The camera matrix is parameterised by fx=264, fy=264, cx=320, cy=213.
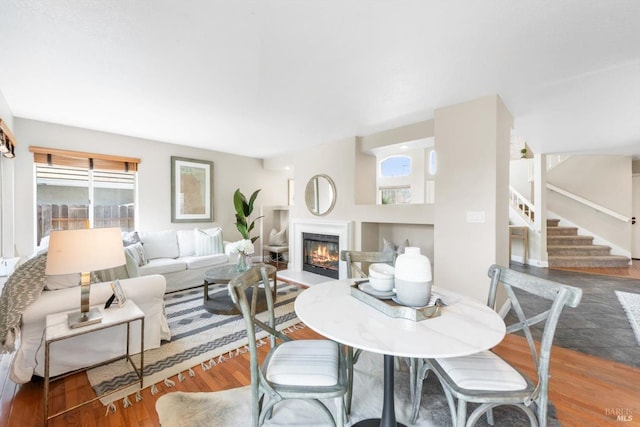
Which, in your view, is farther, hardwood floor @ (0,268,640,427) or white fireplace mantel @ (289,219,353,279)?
white fireplace mantel @ (289,219,353,279)

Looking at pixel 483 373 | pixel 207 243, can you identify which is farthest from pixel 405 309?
pixel 207 243

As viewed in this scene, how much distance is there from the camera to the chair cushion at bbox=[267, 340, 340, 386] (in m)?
1.18

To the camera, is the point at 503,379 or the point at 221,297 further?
the point at 221,297

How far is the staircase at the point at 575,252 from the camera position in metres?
5.26

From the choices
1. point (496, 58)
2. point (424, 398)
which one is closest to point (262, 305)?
point (424, 398)

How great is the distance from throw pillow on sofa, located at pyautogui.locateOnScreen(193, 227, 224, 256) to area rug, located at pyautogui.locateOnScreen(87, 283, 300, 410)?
99 cm

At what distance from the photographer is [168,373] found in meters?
1.91

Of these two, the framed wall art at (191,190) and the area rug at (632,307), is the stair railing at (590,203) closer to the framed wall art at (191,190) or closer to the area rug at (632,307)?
the area rug at (632,307)

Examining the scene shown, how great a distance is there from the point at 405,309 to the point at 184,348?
2005 millimetres

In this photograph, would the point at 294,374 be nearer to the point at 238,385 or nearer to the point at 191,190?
the point at 238,385

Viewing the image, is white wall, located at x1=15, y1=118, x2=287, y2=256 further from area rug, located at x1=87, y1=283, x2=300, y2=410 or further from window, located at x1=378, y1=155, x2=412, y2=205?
window, located at x1=378, y1=155, x2=412, y2=205

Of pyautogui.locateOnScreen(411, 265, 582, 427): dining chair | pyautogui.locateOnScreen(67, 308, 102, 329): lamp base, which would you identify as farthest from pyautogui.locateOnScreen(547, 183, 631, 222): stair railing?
pyautogui.locateOnScreen(67, 308, 102, 329): lamp base

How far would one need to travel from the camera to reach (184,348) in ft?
7.37

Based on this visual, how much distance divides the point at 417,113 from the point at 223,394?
323 cm
